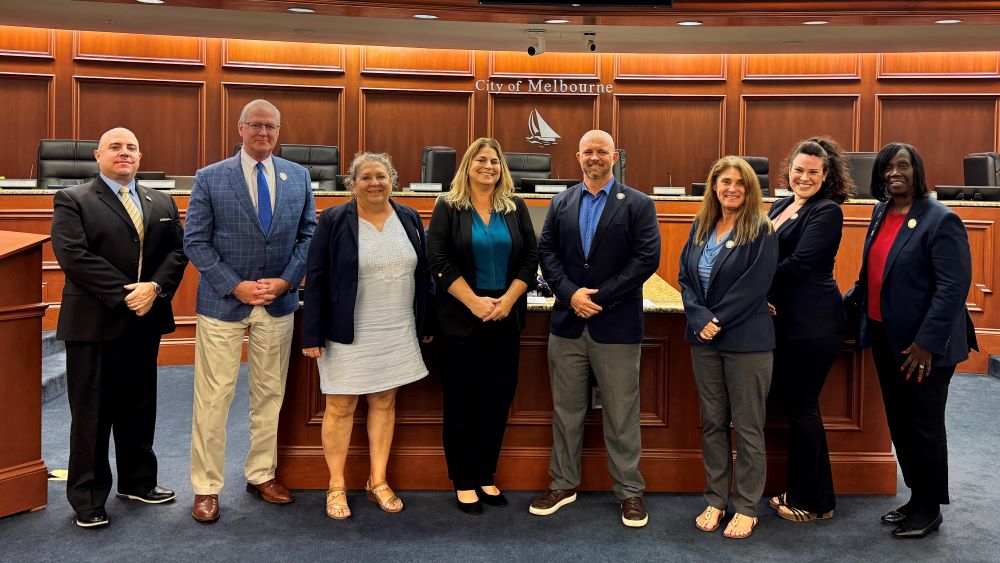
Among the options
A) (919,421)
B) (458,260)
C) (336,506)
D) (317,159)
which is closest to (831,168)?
(919,421)

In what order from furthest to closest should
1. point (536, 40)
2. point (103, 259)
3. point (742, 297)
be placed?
point (536, 40)
point (103, 259)
point (742, 297)

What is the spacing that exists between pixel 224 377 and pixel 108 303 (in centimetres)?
50

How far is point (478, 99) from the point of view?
9227mm

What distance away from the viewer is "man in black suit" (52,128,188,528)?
10.1 feet

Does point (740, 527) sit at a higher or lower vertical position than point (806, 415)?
lower

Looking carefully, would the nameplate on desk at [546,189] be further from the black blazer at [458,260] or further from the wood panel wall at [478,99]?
the black blazer at [458,260]

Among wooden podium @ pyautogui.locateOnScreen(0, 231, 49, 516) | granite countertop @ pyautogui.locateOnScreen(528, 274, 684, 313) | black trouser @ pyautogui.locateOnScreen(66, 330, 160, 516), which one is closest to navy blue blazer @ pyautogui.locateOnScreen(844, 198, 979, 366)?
granite countertop @ pyautogui.locateOnScreen(528, 274, 684, 313)

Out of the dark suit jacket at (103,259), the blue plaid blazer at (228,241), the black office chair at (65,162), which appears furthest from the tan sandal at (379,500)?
the black office chair at (65,162)

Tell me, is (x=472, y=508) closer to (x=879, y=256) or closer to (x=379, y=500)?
(x=379, y=500)

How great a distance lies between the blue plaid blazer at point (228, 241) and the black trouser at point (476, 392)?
0.74m

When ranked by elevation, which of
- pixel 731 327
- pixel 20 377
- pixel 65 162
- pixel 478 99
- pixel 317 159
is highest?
pixel 478 99

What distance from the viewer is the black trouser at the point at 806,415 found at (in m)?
3.13

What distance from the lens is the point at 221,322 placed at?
3172mm

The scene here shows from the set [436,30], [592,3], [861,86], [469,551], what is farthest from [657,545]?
[861,86]
